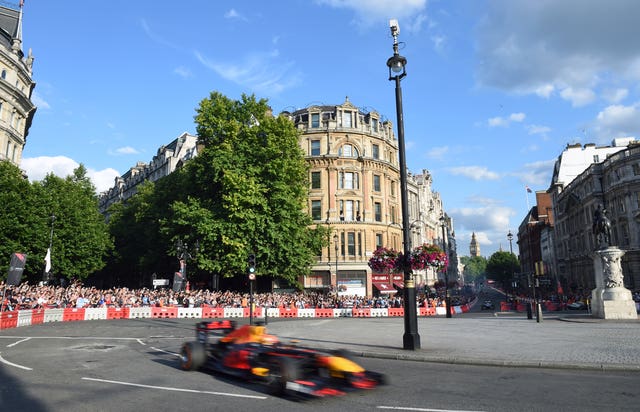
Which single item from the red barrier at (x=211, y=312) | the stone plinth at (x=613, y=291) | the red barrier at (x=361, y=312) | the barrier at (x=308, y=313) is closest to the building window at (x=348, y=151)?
the red barrier at (x=361, y=312)

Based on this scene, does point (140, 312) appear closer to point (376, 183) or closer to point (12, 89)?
point (376, 183)

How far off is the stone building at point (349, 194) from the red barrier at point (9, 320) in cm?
2647

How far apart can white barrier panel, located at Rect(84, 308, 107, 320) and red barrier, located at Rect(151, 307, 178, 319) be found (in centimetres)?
319

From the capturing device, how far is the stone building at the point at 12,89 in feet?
145

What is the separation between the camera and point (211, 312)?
103 ft

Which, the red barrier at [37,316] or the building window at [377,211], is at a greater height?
the building window at [377,211]

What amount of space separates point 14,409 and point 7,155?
48.9 m

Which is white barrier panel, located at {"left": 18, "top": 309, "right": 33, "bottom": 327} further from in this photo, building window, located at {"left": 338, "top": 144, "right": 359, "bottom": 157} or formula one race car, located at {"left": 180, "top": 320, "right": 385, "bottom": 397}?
building window, located at {"left": 338, "top": 144, "right": 359, "bottom": 157}

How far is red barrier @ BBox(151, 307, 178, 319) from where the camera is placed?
30.7m

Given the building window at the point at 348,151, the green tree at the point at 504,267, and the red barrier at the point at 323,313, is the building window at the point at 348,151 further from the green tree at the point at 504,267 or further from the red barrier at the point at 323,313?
the green tree at the point at 504,267

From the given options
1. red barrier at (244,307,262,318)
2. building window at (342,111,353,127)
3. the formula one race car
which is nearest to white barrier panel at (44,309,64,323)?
red barrier at (244,307,262,318)

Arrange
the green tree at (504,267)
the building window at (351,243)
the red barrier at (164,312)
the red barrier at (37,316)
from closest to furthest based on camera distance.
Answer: the red barrier at (37,316) < the red barrier at (164,312) < the building window at (351,243) < the green tree at (504,267)

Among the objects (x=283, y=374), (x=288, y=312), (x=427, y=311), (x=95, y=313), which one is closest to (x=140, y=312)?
(x=95, y=313)

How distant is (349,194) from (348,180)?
1.71 metres
